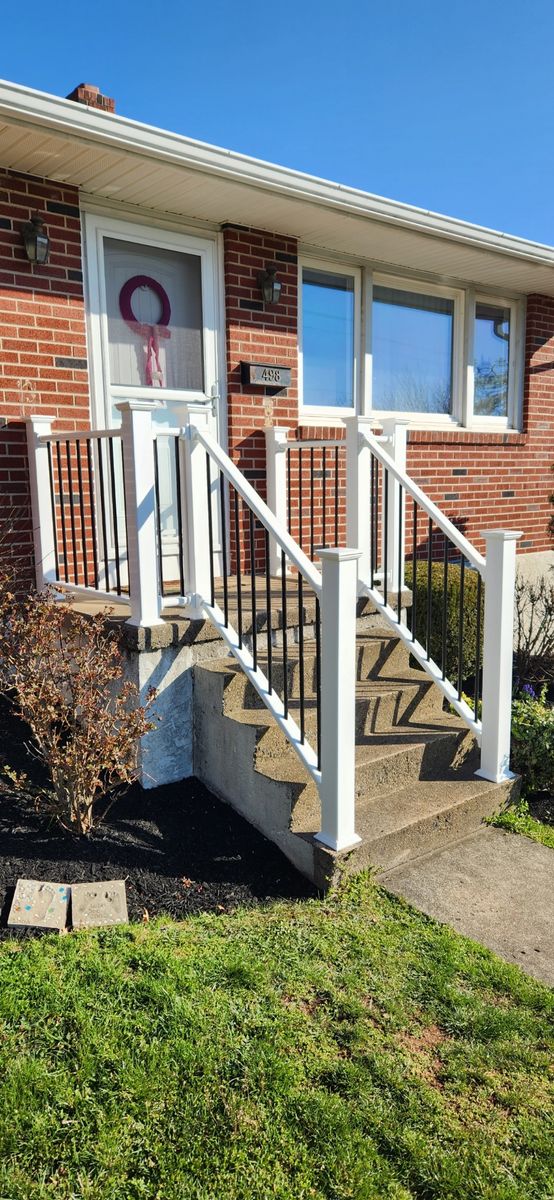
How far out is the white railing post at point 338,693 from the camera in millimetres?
2891

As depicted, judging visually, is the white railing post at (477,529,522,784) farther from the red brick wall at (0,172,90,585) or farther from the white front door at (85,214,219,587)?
A: the red brick wall at (0,172,90,585)

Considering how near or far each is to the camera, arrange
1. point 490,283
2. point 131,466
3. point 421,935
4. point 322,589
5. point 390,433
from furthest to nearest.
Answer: point 490,283 < point 390,433 < point 131,466 < point 322,589 < point 421,935

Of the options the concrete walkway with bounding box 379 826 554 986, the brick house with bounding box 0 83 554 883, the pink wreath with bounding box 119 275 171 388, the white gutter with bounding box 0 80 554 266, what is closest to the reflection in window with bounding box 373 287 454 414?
the brick house with bounding box 0 83 554 883

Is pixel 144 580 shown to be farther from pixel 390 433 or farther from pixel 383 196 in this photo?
pixel 383 196

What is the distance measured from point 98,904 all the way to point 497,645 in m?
2.10

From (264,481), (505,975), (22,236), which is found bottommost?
(505,975)

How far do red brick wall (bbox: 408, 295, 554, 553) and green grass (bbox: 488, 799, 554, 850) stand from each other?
339 cm

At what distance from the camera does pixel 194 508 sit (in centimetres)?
380

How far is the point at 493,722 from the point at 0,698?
271 centimetres

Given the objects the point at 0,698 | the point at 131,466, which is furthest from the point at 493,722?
the point at 0,698

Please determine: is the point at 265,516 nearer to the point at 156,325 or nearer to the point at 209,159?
the point at 209,159

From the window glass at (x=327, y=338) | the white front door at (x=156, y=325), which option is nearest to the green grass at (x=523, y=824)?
the white front door at (x=156, y=325)

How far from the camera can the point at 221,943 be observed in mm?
2635

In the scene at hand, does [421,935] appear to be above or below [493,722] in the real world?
below
